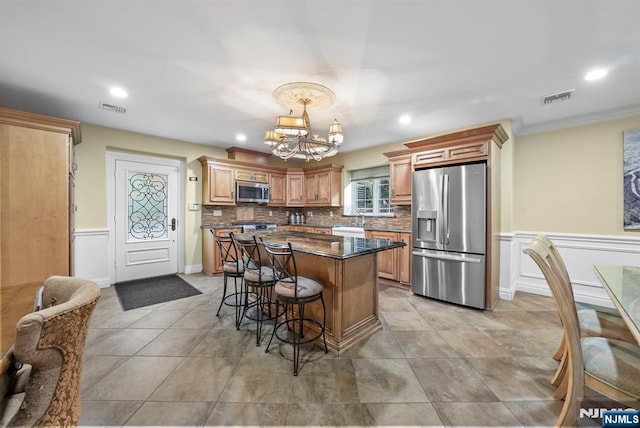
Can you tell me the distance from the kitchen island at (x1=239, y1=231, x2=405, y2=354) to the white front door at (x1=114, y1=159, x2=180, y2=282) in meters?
3.38

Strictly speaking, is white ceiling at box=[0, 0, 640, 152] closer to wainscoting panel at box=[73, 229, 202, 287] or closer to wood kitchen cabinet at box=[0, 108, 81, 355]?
wood kitchen cabinet at box=[0, 108, 81, 355]

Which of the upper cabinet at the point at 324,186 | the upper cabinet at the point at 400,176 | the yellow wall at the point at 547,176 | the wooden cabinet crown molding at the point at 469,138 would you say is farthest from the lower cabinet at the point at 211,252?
the wooden cabinet crown molding at the point at 469,138

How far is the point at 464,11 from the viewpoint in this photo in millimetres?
1627

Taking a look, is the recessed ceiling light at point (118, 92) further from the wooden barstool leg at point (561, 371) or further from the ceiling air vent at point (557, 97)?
the ceiling air vent at point (557, 97)

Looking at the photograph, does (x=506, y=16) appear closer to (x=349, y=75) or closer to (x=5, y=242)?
(x=349, y=75)

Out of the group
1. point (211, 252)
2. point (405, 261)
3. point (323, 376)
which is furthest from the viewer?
point (211, 252)

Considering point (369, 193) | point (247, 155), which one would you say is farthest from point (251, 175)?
point (369, 193)

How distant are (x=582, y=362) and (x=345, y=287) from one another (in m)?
1.50

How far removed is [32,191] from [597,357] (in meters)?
4.81

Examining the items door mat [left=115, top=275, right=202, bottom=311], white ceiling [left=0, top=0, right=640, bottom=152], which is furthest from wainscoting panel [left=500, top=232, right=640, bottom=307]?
door mat [left=115, top=275, right=202, bottom=311]

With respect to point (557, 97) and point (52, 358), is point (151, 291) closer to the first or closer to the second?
point (52, 358)

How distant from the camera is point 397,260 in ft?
13.6

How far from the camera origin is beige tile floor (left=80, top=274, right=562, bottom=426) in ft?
5.05

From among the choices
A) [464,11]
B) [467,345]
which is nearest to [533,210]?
[467,345]
